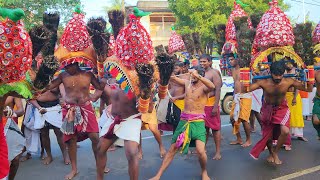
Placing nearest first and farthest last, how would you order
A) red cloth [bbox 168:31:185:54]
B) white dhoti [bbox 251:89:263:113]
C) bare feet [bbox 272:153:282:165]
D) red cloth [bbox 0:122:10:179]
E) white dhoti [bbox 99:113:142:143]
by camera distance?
red cloth [bbox 0:122:10:179], white dhoti [bbox 99:113:142:143], bare feet [bbox 272:153:282:165], white dhoti [bbox 251:89:263:113], red cloth [bbox 168:31:185:54]

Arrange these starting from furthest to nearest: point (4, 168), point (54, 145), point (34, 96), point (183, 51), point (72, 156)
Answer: point (183, 51) < point (54, 145) < point (72, 156) < point (34, 96) < point (4, 168)

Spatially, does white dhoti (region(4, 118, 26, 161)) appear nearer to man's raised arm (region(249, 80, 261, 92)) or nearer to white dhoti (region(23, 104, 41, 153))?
white dhoti (region(23, 104, 41, 153))

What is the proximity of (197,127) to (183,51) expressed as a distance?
5.06 metres

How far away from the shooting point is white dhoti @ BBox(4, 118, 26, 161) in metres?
4.30

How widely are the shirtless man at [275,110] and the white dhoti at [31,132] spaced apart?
360cm

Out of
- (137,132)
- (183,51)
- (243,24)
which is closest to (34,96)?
(137,132)

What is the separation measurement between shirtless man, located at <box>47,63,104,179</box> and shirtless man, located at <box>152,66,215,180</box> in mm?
1116

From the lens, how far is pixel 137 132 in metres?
4.61

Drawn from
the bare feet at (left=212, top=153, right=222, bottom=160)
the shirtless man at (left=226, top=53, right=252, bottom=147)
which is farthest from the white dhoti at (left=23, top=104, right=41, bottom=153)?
the shirtless man at (left=226, top=53, right=252, bottom=147)

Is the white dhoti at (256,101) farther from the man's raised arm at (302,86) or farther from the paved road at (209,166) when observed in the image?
the man's raised arm at (302,86)

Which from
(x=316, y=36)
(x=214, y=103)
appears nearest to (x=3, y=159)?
(x=214, y=103)

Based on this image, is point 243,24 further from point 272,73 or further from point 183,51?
point 183,51

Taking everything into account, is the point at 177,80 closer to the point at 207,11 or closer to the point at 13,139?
the point at 13,139

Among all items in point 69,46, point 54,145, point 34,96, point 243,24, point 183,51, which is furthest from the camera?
point 183,51
